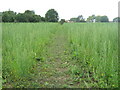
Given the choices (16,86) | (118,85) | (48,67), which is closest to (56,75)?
(48,67)

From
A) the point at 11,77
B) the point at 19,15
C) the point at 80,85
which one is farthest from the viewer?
the point at 19,15

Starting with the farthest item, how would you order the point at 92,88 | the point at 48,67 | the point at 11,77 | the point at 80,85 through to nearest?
the point at 48,67 → the point at 11,77 → the point at 80,85 → the point at 92,88

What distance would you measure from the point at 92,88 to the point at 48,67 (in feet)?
5.58

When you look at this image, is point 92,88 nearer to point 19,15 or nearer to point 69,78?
point 69,78

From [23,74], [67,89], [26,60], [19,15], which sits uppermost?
[19,15]

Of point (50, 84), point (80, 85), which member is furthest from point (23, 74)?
point (80, 85)

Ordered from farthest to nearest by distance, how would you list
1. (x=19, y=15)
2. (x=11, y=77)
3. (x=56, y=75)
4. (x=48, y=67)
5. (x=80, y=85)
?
1. (x=19, y=15)
2. (x=48, y=67)
3. (x=56, y=75)
4. (x=11, y=77)
5. (x=80, y=85)

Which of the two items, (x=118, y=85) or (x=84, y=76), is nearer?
(x=118, y=85)

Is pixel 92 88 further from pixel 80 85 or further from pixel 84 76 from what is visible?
pixel 84 76

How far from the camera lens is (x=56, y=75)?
12.2 feet

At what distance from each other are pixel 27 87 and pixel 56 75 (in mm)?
888

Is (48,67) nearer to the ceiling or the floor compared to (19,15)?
nearer to the floor

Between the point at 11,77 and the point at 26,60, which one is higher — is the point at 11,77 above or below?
below

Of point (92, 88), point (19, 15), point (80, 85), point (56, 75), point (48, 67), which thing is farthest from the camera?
point (19, 15)
